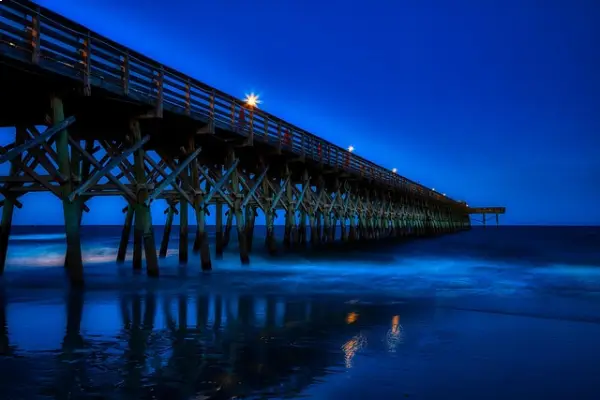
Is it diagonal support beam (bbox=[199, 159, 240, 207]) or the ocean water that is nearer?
the ocean water

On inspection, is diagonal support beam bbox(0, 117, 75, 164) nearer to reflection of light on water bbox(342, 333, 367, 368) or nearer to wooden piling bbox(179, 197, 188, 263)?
reflection of light on water bbox(342, 333, 367, 368)

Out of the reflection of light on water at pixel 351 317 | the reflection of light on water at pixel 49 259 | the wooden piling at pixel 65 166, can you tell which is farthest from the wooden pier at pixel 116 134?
the reflection of light on water at pixel 351 317

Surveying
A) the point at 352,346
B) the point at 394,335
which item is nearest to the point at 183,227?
the point at 394,335

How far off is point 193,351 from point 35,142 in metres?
5.02

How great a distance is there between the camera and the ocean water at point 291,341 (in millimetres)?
4742

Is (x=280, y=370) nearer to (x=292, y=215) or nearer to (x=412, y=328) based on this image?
(x=412, y=328)

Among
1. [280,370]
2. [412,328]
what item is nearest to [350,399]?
[280,370]

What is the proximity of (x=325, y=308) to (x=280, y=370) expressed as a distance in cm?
425

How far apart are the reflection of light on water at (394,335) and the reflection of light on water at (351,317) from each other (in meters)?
0.59

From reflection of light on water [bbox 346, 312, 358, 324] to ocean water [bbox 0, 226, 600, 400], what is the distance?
2 cm

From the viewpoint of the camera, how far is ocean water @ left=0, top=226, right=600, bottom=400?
15.6 ft

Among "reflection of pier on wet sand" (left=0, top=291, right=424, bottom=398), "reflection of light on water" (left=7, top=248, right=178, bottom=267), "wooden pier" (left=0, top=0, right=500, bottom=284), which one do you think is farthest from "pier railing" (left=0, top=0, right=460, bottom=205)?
"reflection of light on water" (left=7, top=248, right=178, bottom=267)

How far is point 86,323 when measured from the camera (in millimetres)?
7535

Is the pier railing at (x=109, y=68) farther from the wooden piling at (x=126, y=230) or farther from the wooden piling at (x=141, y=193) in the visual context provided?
the wooden piling at (x=126, y=230)
